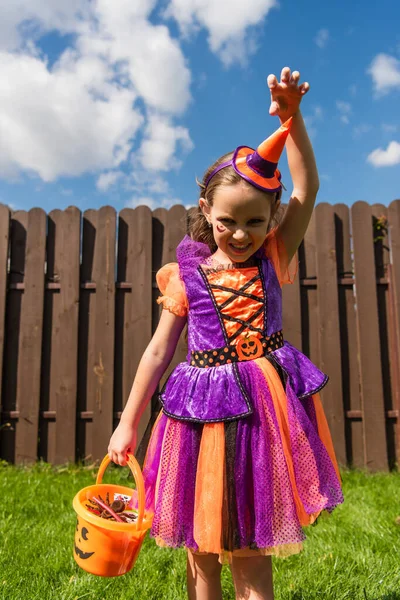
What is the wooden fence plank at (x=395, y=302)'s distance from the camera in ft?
13.3

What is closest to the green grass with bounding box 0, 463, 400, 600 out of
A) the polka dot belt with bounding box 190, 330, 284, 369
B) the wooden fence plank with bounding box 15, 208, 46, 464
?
the wooden fence plank with bounding box 15, 208, 46, 464

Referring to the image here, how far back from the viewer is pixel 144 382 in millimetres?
1723

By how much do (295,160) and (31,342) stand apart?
3.18 m

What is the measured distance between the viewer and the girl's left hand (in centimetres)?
160

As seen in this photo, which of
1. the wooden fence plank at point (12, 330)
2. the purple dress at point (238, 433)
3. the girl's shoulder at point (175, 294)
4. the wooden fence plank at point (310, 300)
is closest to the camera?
the purple dress at point (238, 433)

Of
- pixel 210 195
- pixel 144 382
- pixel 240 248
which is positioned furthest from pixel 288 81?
pixel 144 382

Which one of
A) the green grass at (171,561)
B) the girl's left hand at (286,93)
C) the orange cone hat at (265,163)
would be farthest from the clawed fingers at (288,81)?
the green grass at (171,561)

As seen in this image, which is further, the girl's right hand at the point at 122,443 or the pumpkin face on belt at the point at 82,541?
the girl's right hand at the point at 122,443

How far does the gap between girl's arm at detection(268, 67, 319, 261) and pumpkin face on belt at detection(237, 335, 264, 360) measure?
384mm

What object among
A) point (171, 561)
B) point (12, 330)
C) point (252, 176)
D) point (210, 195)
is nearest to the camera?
point (252, 176)

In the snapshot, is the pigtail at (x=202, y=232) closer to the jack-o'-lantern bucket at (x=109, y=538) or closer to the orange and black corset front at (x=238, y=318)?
the orange and black corset front at (x=238, y=318)

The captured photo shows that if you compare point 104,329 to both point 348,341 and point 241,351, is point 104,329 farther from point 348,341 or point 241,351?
point 241,351

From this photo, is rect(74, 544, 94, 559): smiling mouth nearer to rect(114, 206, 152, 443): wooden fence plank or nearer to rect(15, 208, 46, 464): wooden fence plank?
rect(114, 206, 152, 443): wooden fence plank

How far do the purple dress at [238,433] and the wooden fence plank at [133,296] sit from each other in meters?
2.43
